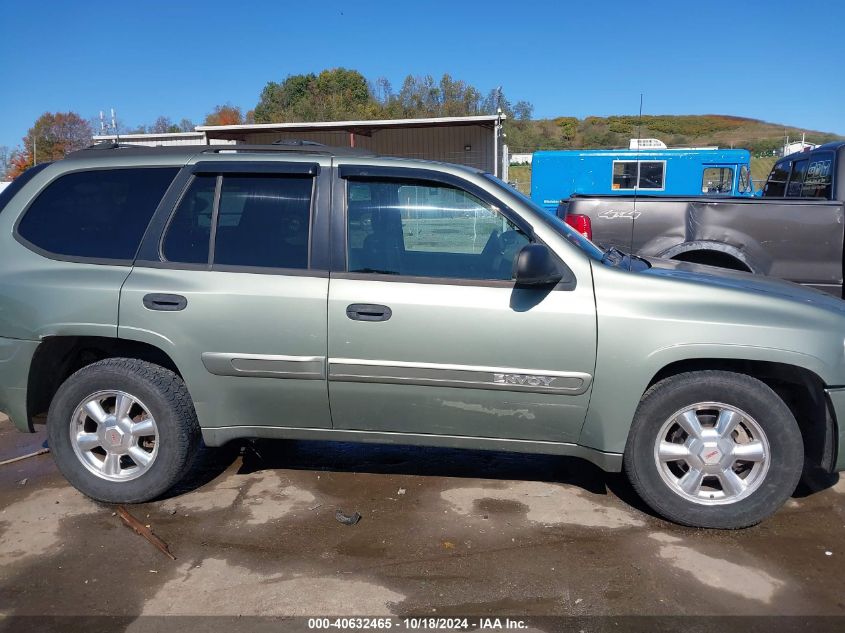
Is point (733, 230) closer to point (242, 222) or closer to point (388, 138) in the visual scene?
point (242, 222)

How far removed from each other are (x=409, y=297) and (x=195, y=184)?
1365 mm

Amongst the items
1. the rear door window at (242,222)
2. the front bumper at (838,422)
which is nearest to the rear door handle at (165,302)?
the rear door window at (242,222)

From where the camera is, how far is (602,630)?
2.69 metres

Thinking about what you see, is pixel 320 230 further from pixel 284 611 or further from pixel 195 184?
pixel 284 611

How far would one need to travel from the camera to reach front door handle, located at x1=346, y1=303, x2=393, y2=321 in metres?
3.38

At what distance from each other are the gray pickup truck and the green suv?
244 centimetres

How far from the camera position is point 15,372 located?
370cm

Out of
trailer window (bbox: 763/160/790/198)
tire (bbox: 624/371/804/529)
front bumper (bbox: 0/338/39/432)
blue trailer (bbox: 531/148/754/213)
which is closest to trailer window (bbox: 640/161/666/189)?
blue trailer (bbox: 531/148/754/213)

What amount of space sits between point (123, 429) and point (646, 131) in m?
63.2

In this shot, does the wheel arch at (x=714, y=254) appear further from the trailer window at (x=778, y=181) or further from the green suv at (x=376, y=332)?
the trailer window at (x=778, y=181)

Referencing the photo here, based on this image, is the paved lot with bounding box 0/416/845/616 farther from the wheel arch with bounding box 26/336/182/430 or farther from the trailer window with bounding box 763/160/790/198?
the trailer window with bounding box 763/160/790/198

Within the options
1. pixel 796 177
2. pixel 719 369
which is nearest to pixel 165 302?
pixel 719 369

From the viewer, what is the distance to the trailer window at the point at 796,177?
27.0 ft

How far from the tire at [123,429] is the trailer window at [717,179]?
1495 cm
